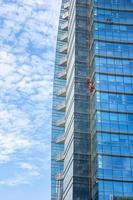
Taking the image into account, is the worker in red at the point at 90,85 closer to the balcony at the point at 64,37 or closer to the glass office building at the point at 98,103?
the glass office building at the point at 98,103

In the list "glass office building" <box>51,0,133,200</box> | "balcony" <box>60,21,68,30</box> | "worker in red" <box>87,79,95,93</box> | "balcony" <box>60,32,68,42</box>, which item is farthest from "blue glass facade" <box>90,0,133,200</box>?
"balcony" <box>60,21,68,30</box>

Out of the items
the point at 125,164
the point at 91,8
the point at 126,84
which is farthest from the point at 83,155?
the point at 91,8

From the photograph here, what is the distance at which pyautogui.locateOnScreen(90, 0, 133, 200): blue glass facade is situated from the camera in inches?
2589

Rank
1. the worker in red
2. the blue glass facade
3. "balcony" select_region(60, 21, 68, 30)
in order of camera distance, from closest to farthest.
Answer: the blue glass facade → the worker in red → "balcony" select_region(60, 21, 68, 30)

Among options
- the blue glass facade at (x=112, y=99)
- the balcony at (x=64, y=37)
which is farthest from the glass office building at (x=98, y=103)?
the balcony at (x=64, y=37)

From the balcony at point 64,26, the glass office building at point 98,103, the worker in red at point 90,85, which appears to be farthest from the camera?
the balcony at point 64,26

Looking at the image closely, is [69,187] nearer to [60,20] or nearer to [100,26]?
[100,26]

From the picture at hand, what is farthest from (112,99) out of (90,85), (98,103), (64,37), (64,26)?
(64,26)

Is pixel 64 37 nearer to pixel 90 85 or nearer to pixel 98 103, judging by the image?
pixel 90 85

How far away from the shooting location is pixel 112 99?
72.0 m

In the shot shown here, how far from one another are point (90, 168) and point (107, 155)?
432 cm

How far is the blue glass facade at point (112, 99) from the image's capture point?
65750 millimetres

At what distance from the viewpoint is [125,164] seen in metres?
67.1

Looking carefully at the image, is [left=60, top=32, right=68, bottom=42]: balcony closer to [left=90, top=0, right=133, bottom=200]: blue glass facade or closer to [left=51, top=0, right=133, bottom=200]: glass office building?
[left=51, top=0, right=133, bottom=200]: glass office building
